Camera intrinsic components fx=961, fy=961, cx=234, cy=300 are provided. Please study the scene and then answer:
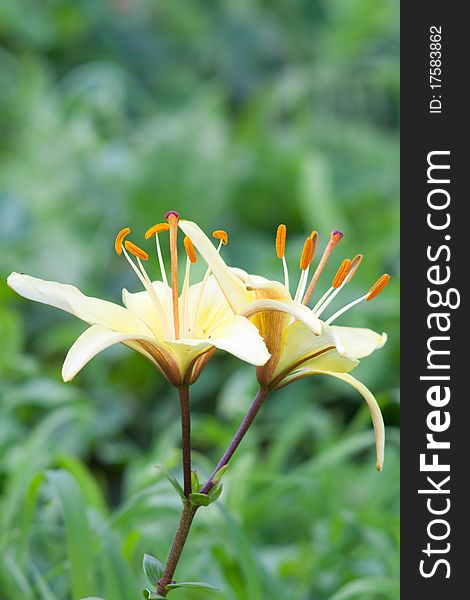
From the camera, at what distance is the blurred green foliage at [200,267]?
2.63 feet

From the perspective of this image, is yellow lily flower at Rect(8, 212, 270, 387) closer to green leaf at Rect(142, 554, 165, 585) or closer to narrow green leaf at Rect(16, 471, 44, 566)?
green leaf at Rect(142, 554, 165, 585)

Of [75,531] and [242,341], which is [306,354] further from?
[75,531]

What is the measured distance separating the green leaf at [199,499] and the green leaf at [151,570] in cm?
4

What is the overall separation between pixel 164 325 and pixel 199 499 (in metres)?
0.08

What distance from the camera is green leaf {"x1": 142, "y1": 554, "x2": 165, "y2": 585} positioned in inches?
15.9

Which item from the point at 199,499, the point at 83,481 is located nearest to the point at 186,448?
the point at 199,499

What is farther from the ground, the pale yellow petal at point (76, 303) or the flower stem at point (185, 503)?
the pale yellow petal at point (76, 303)

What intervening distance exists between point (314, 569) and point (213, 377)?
0.49 metres

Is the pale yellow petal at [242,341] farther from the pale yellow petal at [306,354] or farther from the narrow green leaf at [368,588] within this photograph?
the narrow green leaf at [368,588]

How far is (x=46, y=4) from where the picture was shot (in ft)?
7.10

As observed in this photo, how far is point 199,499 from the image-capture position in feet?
1.26

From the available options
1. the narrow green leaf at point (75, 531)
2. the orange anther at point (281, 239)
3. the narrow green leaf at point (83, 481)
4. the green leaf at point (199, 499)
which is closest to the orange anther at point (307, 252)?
the orange anther at point (281, 239)

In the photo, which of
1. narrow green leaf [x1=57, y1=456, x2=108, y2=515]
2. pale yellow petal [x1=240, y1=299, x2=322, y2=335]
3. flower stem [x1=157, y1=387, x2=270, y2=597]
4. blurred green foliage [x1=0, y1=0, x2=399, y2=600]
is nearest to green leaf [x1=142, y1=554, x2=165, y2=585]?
flower stem [x1=157, y1=387, x2=270, y2=597]

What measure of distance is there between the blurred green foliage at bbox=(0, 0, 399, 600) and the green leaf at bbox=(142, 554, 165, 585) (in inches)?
9.7
